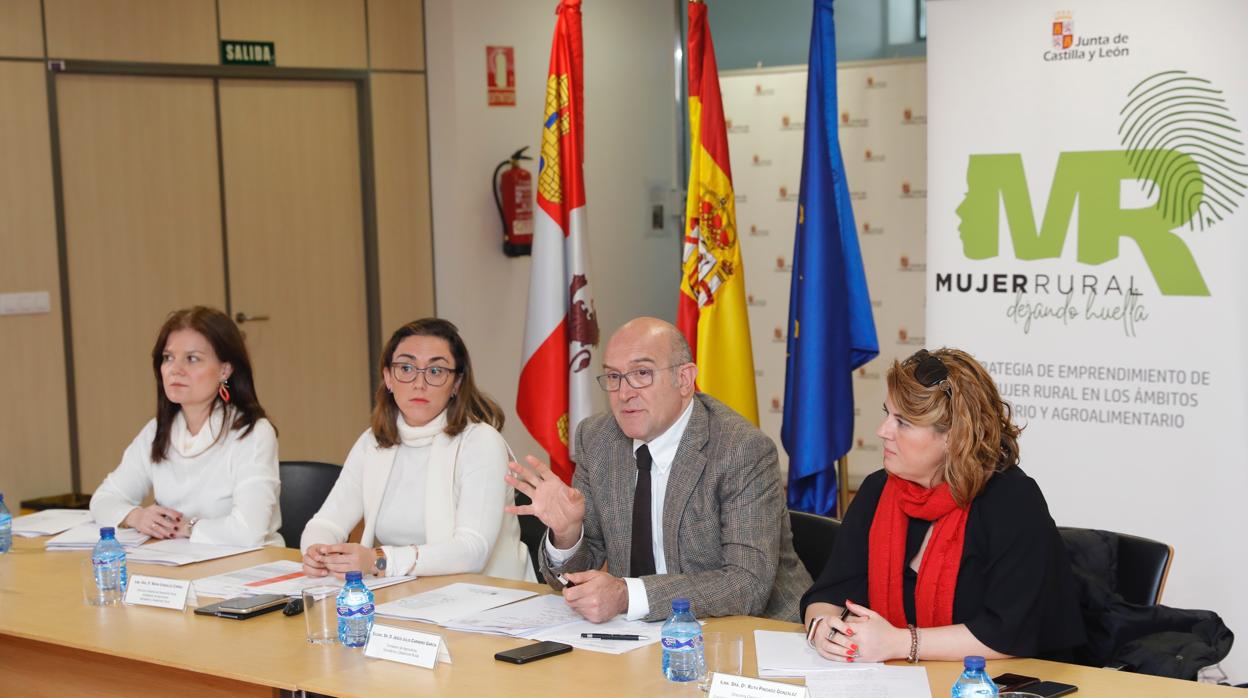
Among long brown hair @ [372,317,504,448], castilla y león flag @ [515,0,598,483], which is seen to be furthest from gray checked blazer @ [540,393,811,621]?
castilla y león flag @ [515,0,598,483]

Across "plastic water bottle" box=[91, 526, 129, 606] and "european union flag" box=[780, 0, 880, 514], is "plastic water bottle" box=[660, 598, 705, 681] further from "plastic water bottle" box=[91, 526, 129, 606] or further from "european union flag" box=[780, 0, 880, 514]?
"european union flag" box=[780, 0, 880, 514]

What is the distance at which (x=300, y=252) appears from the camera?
6.66 meters

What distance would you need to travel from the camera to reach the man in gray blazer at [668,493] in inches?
114

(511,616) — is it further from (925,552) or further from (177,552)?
(177,552)

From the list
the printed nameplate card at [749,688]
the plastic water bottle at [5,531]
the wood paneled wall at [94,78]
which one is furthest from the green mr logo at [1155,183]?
the wood paneled wall at [94,78]

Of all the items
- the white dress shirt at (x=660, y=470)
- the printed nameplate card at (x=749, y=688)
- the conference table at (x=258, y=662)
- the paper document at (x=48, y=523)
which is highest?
the white dress shirt at (x=660, y=470)

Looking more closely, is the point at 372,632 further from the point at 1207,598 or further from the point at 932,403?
the point at 1207,598

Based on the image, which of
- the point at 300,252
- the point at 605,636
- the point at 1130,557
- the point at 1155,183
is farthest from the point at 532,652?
the point at 300,252

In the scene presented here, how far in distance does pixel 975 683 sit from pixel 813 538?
114 cm

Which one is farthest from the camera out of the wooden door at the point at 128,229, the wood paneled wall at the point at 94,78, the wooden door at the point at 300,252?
the wooden door at the point at 300,252

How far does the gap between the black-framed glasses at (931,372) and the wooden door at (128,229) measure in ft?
14.5

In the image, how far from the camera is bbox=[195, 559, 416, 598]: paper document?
3012mm

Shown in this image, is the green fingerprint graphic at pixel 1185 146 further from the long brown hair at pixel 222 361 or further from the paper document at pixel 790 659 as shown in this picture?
the long brown hair at pixel 222 361

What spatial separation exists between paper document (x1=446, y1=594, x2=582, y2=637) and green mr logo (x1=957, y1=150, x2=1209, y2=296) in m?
2.13
